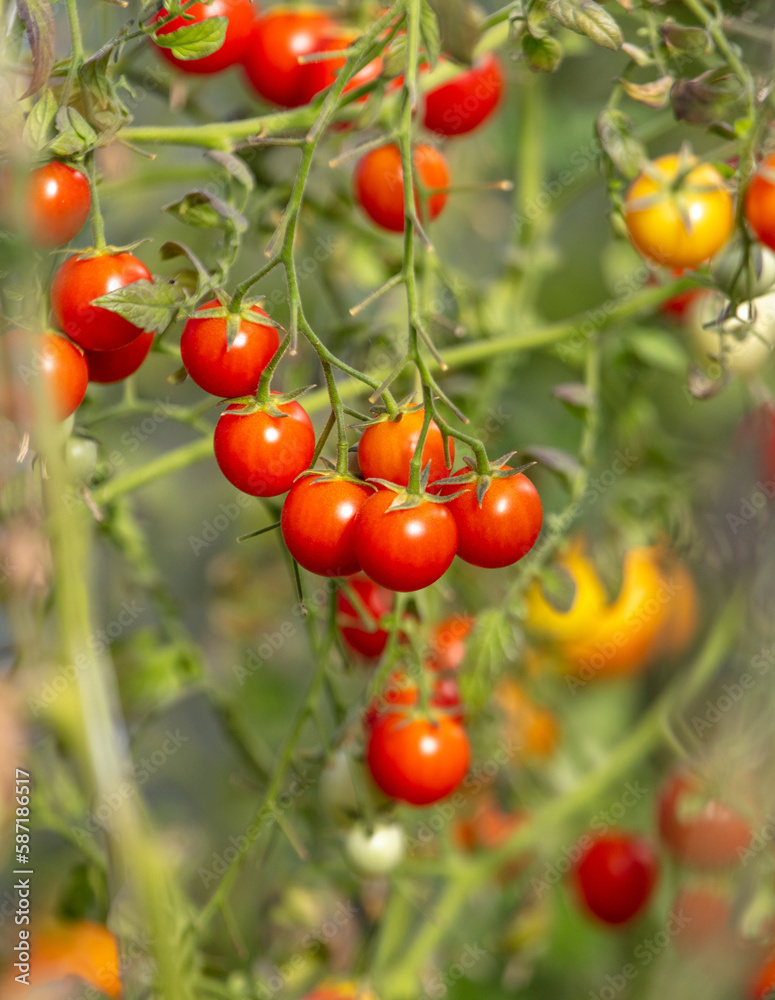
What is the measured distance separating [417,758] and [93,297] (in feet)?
0.94

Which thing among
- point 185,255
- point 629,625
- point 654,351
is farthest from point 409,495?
point 629,625

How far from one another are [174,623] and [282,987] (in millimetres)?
238

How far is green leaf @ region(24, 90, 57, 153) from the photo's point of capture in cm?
37

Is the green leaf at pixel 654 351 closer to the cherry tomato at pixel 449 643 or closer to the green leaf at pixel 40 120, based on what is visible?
the cherry tomato at pixel 449 643

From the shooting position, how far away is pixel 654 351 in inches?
26.1

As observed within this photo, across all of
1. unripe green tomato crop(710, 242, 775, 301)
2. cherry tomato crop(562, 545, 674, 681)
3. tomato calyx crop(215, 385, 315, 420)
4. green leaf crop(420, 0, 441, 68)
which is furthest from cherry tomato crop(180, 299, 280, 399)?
cherry tomato crop(562, 545, 674, 681)

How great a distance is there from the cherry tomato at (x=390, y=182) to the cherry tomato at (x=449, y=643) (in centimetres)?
24

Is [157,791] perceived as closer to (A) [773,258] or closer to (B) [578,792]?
(B) [578,792]

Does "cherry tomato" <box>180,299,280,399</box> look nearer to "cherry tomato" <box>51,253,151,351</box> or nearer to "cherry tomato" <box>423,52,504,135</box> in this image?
"cherry tomato" <box>51,253,151,351</box>

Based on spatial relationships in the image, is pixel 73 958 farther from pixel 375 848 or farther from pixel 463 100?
pixel 463 100

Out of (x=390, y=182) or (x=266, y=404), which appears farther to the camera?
(x=390, y=182)

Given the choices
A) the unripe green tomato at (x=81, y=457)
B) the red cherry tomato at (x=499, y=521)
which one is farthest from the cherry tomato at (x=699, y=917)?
the unripe green tomato at (x=81, y=457)

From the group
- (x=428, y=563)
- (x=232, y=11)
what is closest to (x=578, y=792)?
(x=428, y=563)

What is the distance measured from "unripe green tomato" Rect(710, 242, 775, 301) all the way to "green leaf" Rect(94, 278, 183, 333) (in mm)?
245
